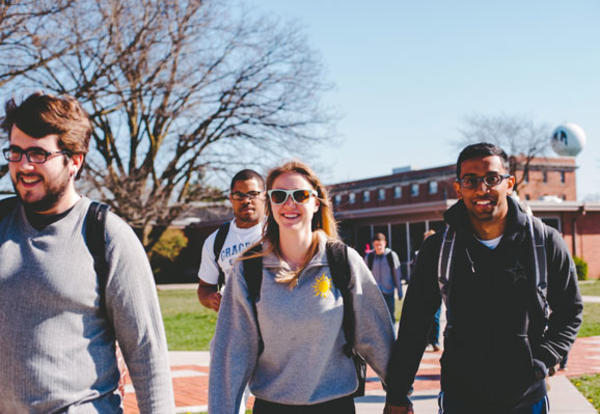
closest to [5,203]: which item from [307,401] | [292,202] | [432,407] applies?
[292,202]

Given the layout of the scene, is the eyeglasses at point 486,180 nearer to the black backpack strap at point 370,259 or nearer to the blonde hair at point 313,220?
the blonde hair at point 313,220

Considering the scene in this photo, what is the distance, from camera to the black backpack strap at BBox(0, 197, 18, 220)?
249cm

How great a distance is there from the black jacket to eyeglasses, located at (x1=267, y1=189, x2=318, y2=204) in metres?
0.73

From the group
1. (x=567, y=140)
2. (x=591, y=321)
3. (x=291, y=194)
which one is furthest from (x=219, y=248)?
(x=567, y=140)

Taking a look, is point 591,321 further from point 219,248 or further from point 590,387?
point 219,248

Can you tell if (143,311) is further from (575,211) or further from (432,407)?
(575,211)

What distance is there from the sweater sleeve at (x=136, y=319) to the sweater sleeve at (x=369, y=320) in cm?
99

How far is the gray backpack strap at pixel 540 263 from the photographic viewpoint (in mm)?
3062

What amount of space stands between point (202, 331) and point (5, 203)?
460 inches

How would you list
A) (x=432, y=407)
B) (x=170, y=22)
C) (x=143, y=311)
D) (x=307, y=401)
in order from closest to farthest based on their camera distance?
(x=143, y=311)
(x=307, y=401)
(x=432, y=407)
(x=170, y=22)

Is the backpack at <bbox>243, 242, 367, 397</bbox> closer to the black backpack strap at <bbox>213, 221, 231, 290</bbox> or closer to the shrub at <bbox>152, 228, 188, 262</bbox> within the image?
the black backpack strap at <bbox>213, 221, 231, 290</bbox>

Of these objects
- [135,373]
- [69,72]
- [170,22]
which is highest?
[170,22]

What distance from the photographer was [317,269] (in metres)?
3.06

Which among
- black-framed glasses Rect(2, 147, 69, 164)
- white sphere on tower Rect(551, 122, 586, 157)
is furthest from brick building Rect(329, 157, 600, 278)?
black-framed glasses Rect(2, 147, 69, 164)
